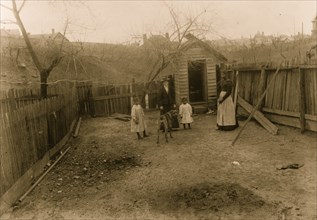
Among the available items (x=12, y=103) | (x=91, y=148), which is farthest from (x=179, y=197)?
(x=12, y=103)

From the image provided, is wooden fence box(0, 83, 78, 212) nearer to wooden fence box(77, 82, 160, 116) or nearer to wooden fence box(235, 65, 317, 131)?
wooden fence box(77, 82, 160, 116)

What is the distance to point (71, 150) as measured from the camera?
10.1 m

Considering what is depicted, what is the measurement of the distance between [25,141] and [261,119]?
7806 millimetres

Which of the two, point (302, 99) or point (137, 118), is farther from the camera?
point (137, 118)

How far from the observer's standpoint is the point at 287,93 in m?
11.0

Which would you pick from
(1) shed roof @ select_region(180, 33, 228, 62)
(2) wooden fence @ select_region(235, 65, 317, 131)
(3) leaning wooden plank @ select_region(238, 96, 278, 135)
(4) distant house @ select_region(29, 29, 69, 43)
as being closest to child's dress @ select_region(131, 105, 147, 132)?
(3) leaning wooden plank @ select_region(238, 96, 278, 135)

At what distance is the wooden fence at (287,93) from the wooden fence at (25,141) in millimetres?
7119

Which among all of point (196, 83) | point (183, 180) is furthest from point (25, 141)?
point (196, 83)

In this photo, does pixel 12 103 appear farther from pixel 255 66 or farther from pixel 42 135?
pixel 255 66

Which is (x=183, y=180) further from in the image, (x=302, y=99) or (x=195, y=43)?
(x=195, y=43)

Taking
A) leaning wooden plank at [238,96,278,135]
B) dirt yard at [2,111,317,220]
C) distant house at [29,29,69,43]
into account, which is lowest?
dirt yard at [2,111,317,220]

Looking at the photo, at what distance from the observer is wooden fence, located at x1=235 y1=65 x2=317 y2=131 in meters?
9.92

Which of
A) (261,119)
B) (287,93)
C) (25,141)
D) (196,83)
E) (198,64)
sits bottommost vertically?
(261,119)

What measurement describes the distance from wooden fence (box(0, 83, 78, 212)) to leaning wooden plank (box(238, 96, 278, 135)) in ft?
21.7
